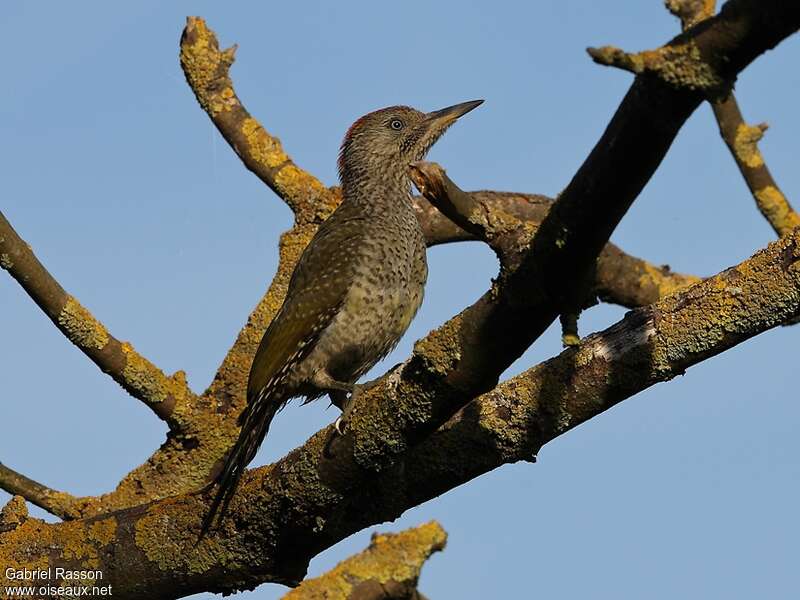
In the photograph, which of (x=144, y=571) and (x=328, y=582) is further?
(x=144, y=571)

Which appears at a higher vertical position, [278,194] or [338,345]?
[278,194]

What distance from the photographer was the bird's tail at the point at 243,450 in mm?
3822

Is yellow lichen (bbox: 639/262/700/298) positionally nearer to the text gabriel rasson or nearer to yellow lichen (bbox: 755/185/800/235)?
yellow lichen (bbox: 755/185/800/235)

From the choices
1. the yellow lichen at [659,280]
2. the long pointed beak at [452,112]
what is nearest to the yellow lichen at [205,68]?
the long pointed beak at [452,112]

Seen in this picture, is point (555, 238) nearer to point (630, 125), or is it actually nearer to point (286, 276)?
point (630, 125)

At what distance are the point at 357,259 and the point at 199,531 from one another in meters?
1.79

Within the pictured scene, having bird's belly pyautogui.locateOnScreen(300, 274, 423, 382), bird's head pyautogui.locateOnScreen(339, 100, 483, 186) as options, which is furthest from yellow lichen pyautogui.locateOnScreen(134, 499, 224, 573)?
bird's head pyautogui.locateOnScreen(339, 100, 483, 186)

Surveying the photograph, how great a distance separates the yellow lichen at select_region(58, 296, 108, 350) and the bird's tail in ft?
2.14

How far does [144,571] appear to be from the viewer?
3875 mm

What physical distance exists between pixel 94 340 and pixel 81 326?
0.29 ft

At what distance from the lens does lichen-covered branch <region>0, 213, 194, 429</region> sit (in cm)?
448

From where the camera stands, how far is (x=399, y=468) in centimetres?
361

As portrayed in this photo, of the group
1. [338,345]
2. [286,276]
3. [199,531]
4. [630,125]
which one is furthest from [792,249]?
[286,276]

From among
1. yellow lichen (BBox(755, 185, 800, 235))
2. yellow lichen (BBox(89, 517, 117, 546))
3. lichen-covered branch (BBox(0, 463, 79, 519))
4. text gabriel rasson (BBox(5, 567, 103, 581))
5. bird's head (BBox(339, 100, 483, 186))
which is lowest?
text gabriel rasson (BBox(5, 567, 103, 581))
